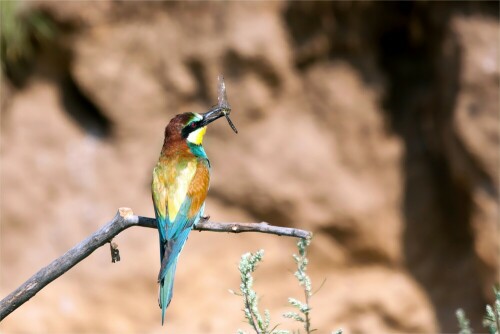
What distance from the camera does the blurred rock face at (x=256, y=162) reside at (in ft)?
16.4

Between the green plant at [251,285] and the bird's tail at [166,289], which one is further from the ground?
the bird's tail at [166,289]

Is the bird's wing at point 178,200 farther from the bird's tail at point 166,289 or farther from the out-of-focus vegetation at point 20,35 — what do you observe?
the out-of-focus vegetation at point 20,35

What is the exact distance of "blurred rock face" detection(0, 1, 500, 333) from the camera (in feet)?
16.4

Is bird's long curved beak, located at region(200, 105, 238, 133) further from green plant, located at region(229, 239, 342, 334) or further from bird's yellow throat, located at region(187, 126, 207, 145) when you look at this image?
green plant, located at region(229, 239, 342, 334)

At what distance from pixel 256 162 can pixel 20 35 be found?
153 centimetres

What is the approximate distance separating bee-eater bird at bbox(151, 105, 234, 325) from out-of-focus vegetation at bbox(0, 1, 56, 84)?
2355 mm

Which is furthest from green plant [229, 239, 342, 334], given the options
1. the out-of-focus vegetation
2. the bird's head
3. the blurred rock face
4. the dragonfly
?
the out-of-focus vegetation

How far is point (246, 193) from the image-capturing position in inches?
199

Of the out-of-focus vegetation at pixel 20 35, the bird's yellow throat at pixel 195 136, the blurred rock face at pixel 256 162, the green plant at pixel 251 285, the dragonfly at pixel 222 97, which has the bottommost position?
the green plant at pixel 251 285

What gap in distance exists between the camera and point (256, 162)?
505cm

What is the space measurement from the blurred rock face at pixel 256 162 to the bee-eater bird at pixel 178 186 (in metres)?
2.09

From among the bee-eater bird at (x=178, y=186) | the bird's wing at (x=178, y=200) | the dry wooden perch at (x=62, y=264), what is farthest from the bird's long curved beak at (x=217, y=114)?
the dry wooden perch at (x=62, y=264)

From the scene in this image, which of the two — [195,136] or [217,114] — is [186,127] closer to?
[195,136]

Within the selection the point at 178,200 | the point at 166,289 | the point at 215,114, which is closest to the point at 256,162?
the point at 215,114
